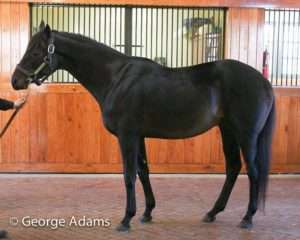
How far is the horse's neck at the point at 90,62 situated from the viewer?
12.6 feet

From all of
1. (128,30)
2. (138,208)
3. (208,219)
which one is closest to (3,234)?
(138,208)

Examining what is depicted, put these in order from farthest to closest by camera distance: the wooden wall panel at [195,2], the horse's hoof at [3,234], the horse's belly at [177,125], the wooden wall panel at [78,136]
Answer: the wooden wall panel at [78,136]
the wooden wall panel at [195,2]
the horse's belly at [177,125]
the horse's hoof at [3,234]

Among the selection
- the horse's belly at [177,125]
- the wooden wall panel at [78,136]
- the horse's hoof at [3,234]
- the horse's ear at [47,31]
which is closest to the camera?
the horse's hoof at [3,234]

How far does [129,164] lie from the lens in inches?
147

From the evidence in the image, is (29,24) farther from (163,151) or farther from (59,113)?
(163,151)

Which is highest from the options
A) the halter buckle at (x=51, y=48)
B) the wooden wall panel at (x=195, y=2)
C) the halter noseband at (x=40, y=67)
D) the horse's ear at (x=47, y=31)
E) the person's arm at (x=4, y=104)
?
the wooden wall panel at (x=195, y=2)

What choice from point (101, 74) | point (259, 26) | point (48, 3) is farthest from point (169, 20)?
point (101, 74)

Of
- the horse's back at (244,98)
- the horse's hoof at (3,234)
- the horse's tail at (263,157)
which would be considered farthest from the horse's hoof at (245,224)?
the horse's hoof at (3,234)

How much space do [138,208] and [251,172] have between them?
1.12 metres

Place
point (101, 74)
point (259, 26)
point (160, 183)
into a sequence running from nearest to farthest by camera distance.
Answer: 1. point (101, 74)
2. point (160, 183)
3. point (259, 26)

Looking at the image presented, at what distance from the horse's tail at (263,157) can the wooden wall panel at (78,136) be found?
1.99 metres

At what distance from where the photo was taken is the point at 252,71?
3977 mm

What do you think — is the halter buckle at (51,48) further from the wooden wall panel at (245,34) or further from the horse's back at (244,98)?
the wooden wall panel at (245,34)

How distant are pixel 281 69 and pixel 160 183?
2139 mm
